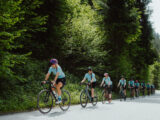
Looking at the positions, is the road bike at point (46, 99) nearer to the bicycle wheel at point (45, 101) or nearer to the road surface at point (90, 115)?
the bicycle wheel at point (45, 101)

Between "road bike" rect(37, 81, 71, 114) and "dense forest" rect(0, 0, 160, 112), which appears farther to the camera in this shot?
"dense forest" rect(0, 0, 160, 112)

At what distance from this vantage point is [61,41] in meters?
18.0

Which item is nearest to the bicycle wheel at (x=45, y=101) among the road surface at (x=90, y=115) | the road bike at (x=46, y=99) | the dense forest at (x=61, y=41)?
the road bike at (x=46, y=99)

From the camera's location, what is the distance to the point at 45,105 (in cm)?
836

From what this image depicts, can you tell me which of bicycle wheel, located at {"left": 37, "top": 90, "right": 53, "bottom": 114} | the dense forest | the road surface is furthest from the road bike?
the dense forest

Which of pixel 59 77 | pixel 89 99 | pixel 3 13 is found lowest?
pixel 89 99

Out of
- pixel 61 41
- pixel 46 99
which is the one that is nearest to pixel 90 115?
pixel 46 99

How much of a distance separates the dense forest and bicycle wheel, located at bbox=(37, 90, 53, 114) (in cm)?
133

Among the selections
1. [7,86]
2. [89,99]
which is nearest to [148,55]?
[89,99]

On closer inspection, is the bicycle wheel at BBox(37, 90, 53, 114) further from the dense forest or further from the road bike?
the dense forest

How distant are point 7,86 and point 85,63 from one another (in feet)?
33.5

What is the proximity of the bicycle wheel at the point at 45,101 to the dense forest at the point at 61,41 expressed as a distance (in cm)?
133

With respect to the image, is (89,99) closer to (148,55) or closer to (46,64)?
(46,64)

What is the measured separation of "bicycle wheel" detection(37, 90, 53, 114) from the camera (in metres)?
8.10
